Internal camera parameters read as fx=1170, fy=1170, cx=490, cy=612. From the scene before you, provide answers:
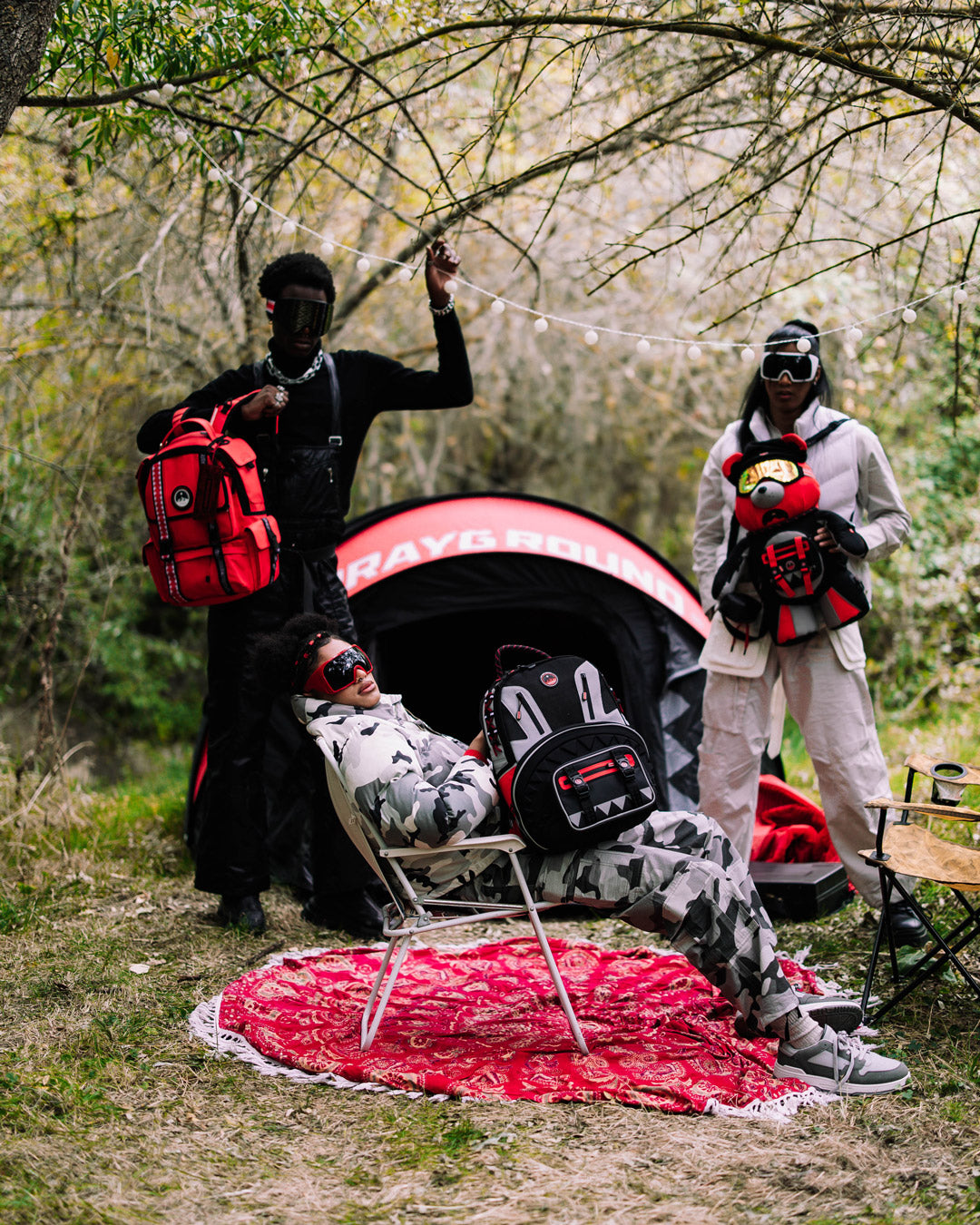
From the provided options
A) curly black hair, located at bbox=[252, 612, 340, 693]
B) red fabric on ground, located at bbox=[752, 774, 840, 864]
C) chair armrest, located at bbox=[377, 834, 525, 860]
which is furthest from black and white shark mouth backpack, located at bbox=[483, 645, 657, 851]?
red fabric on ground, located at bbox=[752, 774, 840, 864]

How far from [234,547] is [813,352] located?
5.73 ft

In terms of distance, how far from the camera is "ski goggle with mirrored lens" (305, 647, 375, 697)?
8.57 feet

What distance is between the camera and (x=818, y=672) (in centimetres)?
337

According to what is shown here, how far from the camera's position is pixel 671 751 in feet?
13.6

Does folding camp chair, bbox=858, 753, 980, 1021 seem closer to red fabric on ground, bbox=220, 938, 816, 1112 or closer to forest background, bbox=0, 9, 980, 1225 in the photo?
forest background, bbox=0, 9, 980, 1225

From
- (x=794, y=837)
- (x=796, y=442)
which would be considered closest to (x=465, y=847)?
(x=796, y=442)

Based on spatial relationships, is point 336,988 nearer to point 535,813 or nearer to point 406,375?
point 535,813

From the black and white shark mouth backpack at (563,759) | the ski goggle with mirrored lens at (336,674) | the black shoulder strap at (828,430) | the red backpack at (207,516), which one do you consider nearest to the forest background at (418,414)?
the black shoulder strap at (828,430)

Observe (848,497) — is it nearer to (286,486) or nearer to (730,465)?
(730,465)

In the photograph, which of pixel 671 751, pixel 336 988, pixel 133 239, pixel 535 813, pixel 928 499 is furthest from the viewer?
pixel 928 499

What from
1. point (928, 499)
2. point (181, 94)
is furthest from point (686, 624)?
point (928, 499)

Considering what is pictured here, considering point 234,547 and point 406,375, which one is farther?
point 406,375

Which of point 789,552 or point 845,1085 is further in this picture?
point 789,552

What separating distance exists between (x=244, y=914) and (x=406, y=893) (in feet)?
3.87
